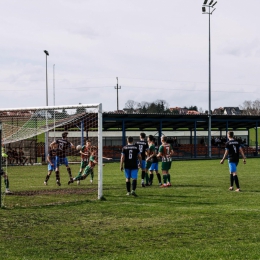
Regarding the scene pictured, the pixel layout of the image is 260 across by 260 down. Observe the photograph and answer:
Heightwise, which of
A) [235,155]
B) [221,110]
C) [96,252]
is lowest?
[96,252]

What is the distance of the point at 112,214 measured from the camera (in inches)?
486

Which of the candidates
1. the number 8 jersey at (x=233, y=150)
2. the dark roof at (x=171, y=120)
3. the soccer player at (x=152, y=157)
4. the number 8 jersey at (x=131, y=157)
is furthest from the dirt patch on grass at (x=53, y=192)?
the dark roof at (x=171, y=120)

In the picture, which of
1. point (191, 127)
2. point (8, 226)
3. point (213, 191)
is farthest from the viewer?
point (191, 127)

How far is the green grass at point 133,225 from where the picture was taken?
831 centimetres

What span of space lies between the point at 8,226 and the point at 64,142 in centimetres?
946

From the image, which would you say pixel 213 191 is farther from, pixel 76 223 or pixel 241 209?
pixel 76 223

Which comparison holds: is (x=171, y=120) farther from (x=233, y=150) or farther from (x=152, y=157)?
(x=233, y=150)

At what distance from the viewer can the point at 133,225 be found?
426 inches

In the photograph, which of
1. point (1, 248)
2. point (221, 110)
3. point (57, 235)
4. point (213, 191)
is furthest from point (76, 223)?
point (221, 110)

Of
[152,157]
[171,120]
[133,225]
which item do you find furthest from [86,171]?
[171,120]

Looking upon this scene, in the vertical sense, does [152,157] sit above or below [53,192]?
above

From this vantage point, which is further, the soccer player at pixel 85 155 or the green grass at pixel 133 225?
the soccer player at pixel 85 155

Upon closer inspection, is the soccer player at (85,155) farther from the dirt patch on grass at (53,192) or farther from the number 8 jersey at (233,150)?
the number 8 jersey at (233,150)

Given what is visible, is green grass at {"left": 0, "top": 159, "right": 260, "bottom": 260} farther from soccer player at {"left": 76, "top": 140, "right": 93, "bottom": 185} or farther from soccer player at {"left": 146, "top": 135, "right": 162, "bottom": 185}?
soccer player at {"left": 76, "top": 140, "right": 93, "bottom": 185}
